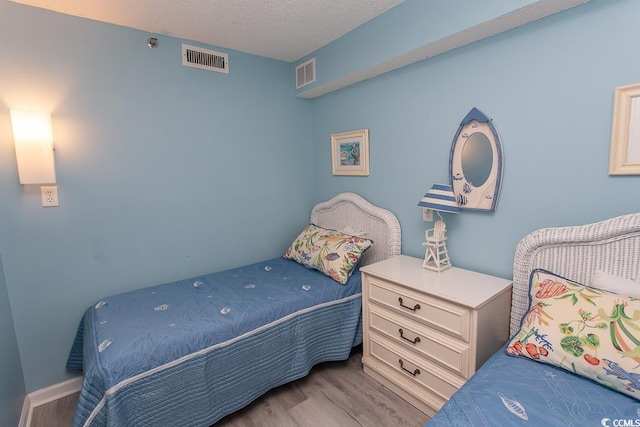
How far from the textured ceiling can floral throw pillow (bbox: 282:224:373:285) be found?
1.53m

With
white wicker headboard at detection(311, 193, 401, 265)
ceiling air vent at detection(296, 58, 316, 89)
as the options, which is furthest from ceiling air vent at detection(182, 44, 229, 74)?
white wicker headboard at detection(311, 193, 401, 265)

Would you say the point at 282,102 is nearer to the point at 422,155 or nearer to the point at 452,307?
the point at 422,155

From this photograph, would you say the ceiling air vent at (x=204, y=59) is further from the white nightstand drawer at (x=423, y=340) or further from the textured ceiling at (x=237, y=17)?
the white nightstand drawer at (x=423, y=340)

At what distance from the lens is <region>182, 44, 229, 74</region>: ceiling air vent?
2.37 meters

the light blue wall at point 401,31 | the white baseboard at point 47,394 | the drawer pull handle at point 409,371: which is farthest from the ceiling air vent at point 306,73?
the white baseboard at point 47,394

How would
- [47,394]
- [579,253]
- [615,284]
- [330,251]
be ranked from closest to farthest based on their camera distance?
[615,284], [579,253], [47,394], [330,251]

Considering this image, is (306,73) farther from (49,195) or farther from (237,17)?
(49,195)

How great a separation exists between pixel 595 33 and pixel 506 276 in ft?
4.12

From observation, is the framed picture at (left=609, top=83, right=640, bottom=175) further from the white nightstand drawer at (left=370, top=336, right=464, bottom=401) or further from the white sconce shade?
the white sconce shade

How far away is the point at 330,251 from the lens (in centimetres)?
238

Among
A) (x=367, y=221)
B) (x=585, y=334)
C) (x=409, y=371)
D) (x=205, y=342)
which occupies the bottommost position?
(x=409, y=371)

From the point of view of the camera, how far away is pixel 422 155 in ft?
7.14

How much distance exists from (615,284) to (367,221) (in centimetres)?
155

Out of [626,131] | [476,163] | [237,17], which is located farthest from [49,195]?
[626,131]
